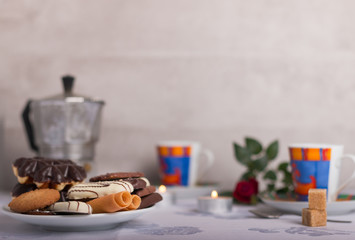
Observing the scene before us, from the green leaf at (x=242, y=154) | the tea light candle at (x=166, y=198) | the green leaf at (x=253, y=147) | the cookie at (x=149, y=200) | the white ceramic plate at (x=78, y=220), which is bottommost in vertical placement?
the tea light candle at (x=166, y=198)

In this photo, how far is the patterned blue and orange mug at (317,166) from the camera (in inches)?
28.3

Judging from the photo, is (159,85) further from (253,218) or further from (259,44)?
(253,218)

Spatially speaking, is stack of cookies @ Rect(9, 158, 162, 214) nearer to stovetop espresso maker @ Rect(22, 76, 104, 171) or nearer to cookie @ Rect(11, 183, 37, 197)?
cookie @ Rect(11, 183, 37, 197)

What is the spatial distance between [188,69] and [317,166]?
52cm

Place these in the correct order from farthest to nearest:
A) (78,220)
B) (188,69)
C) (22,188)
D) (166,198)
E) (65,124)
Answer: (188,69)
(65,124)
(166,198)
(22,188)
(78,220)

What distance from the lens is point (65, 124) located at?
941 millimetres

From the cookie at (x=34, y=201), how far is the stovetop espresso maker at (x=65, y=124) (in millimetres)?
355

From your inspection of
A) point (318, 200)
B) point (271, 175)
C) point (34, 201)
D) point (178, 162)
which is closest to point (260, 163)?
point (271, 175)

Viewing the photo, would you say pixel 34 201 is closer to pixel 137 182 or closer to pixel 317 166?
pixel 137 182

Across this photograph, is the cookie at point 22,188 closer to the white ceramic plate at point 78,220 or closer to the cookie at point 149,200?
the white ceramic plate at point 78,220

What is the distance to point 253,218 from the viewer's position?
0.69 m

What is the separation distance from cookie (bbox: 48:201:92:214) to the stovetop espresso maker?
0.39 metres

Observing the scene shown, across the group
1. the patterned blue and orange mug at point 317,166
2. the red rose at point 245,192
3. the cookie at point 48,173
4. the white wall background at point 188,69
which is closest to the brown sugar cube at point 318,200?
the patterned blue and orange mug at point 317,166

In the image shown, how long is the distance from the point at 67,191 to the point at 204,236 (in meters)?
0.22
